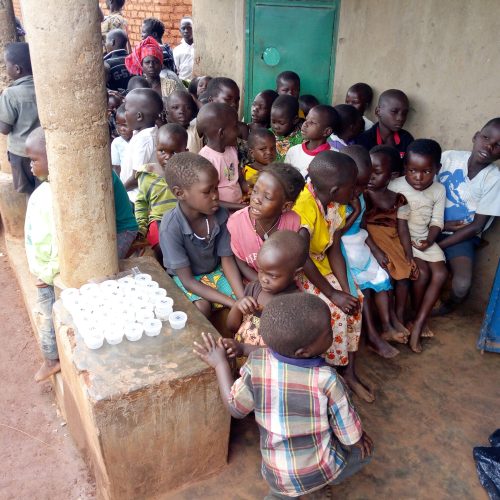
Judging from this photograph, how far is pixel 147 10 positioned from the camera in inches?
351

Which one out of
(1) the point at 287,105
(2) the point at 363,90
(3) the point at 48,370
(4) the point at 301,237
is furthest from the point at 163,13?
(4) the point at 301,237

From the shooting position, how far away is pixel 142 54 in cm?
594

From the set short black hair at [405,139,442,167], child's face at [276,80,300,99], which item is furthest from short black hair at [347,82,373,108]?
short black hair at [405,139,442,167]

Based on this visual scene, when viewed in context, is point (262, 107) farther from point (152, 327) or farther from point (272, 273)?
point (152, 327)

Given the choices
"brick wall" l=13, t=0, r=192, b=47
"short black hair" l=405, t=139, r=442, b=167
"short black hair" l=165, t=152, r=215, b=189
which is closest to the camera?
"short black hair" l=165, t=152, r=215, b=189

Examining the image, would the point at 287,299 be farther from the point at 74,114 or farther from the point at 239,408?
the point at 74,114

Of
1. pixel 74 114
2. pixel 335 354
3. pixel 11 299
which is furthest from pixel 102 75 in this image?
pixel 11 299

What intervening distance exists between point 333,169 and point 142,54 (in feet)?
13.6

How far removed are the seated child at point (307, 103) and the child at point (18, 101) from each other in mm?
2386

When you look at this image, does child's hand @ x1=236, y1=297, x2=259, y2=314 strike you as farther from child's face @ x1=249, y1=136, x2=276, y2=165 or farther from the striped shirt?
child's face @ x1=249, y1=136, x2=276, y2=165

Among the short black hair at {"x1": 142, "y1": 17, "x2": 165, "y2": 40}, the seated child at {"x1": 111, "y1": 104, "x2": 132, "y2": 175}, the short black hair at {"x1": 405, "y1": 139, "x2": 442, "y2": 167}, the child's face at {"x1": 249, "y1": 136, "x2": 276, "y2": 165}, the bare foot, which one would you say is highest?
the short black hair at {"x1": 142, "y1": 17, "x2": 165, "y2": 40}

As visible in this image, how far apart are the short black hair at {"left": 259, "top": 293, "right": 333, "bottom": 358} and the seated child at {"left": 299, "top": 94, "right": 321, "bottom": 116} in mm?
3257

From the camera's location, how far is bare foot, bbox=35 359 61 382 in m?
2.93

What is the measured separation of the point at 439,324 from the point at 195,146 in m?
2.38
